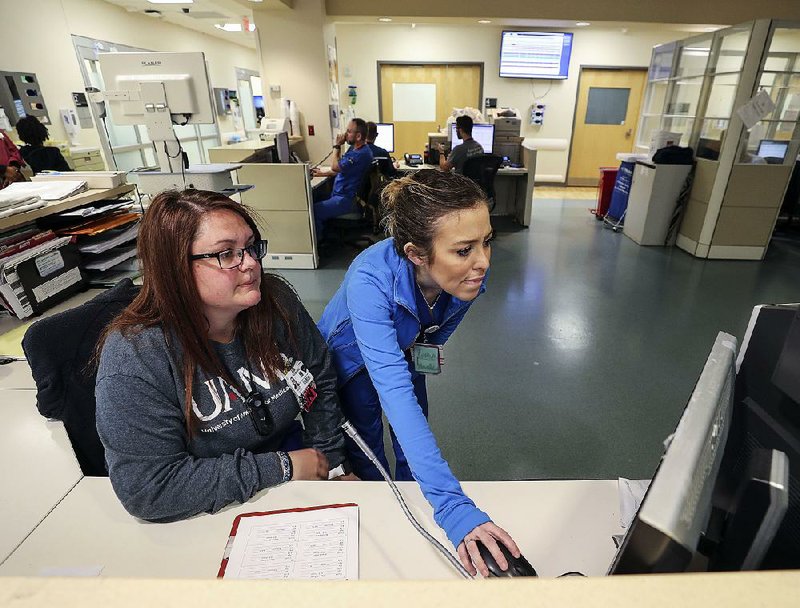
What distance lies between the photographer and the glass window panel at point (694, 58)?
433 centimetres

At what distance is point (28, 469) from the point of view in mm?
1000

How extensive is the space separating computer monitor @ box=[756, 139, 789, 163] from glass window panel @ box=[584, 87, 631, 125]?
3880 millimetres

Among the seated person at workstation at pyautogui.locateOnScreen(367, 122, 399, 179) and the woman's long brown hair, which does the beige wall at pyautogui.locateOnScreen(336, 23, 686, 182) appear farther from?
the woman's long brown hair

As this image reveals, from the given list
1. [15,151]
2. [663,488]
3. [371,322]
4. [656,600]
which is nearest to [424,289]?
[371,322]

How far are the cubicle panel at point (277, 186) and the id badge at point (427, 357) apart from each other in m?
2.86

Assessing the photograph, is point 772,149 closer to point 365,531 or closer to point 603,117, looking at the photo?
point 603,117

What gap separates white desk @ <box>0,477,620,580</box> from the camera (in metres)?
0.80

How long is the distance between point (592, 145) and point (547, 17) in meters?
3.24

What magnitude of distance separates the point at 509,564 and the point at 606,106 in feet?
27.5

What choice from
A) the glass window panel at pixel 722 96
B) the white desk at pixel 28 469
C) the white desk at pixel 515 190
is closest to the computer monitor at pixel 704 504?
the white desk at pixel 28 469

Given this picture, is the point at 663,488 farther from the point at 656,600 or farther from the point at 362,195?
the point at 362,195

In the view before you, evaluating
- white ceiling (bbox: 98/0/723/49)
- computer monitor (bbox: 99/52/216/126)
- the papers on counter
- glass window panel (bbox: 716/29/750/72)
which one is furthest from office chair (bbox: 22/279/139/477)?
glass window panel (bbox: 716/29/750/72)

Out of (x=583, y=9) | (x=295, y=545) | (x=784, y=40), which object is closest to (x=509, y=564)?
(x=295, y=545)

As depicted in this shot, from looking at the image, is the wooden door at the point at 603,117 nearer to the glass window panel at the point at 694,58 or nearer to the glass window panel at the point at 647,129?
the glass window panel at the point at 647,129
